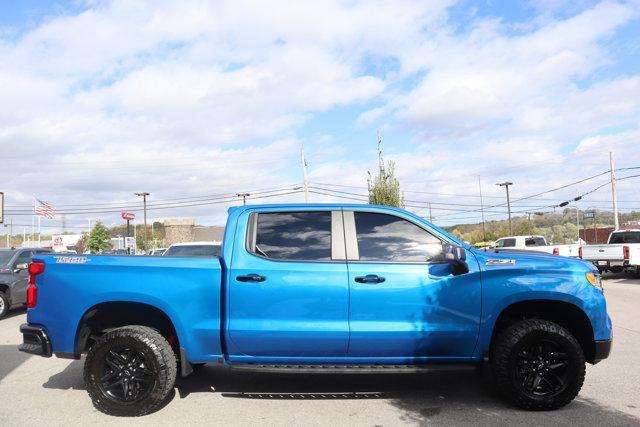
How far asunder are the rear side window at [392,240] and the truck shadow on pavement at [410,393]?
1.37 m

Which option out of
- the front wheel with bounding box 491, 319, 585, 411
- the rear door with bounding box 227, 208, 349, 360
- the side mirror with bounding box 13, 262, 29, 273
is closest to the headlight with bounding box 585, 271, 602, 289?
the front wheel with bounding box 491, 319, 585, 411

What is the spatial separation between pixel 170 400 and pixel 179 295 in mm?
1209

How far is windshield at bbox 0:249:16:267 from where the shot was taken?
39.8 ft

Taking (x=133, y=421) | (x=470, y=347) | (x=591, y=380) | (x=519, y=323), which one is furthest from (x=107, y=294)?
(x=591, y=380)

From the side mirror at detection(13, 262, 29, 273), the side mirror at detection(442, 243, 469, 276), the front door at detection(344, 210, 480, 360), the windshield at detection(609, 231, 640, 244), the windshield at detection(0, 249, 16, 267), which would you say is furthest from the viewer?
the windshield at detection(609, 231, 640, 244)

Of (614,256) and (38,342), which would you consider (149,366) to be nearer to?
(38,342)

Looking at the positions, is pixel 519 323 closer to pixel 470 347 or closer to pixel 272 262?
pixel 470 347

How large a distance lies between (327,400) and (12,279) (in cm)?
984

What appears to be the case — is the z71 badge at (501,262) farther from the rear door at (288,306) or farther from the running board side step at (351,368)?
the rear door at (288,306)

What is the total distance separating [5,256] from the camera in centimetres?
1250

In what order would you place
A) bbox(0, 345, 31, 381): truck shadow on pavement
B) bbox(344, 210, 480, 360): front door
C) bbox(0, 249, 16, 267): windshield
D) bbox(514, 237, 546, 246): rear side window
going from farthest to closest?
bbox(514, 237, 546, 246): rear side window, bbox(0, 249, 16, 267): windshield, bbox(0, 345, 31, 381): truck shadow on pavement, bbox(344, 210, 480, 360): front door

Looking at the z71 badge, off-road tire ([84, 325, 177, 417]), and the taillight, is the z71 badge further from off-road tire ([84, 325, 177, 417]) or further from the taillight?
the taillight

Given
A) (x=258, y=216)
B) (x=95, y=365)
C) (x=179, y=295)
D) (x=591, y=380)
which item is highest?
(x=258, y=216)

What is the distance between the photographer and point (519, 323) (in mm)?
4719
